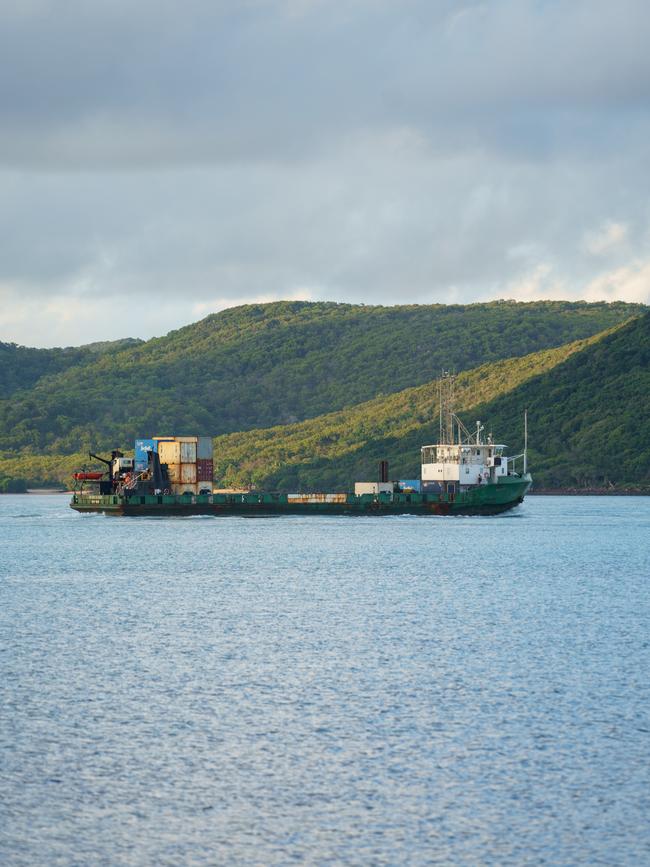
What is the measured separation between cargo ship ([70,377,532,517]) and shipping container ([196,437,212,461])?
0.12m

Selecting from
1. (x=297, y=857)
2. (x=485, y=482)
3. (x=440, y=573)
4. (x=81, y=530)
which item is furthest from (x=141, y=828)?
(x=485, y=482)

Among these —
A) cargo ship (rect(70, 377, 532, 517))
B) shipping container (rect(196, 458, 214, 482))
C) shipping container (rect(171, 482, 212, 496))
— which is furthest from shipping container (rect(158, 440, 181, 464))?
shipping container (rect(171, 482, 212, 496))

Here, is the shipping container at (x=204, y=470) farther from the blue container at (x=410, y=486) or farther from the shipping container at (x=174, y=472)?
the blue container at (x=410, y=486)

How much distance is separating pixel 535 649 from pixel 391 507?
4116 inches

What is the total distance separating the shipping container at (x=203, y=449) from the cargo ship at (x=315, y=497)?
124mm

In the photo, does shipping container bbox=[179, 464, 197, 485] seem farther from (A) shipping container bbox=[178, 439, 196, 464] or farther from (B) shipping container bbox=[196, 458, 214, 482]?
(B) shipping container bbox=[196, 458, 214, 482]

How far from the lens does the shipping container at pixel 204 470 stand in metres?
160

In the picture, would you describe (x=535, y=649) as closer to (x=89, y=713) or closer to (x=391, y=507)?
(x=89, y=713)

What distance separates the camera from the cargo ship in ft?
470

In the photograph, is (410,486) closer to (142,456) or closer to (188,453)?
(188,453)

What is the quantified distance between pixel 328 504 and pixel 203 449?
17.5 meters

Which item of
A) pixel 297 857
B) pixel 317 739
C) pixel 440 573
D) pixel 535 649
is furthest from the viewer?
pixel 440 573

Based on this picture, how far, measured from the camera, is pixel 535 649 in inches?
1775

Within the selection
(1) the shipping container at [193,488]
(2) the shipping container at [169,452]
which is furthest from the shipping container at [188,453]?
(1) the shipping container at [193,488]
